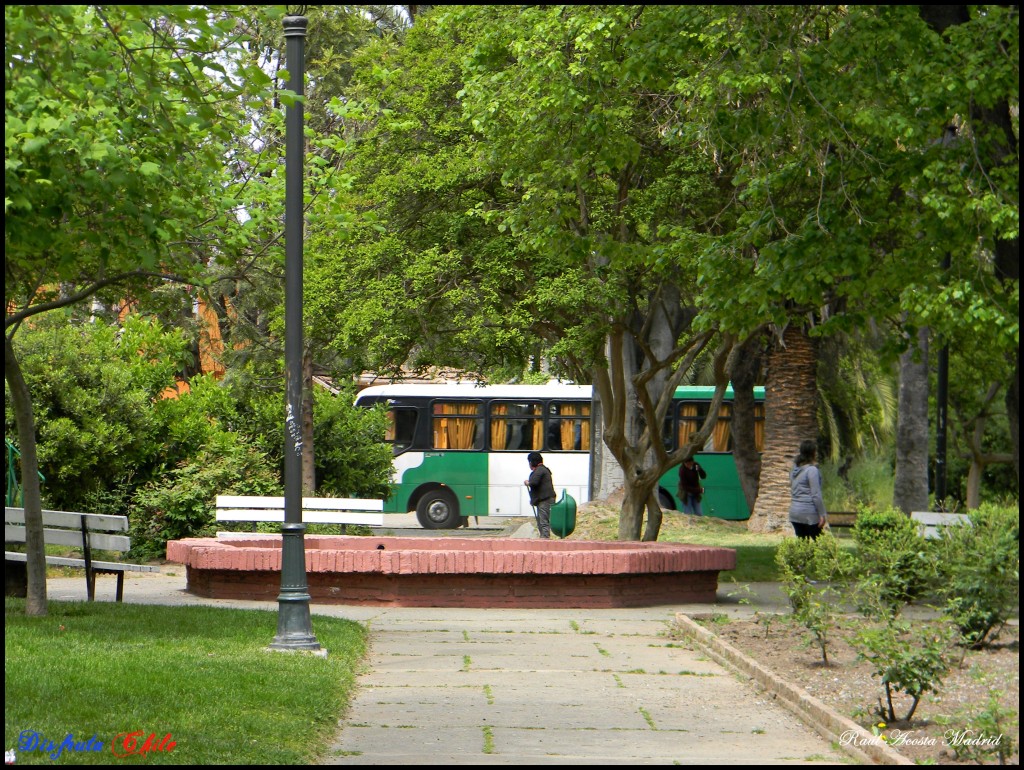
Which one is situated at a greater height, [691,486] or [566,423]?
[566,423]

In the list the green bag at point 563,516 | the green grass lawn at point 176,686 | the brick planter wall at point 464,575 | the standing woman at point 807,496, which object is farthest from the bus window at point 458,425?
the green grass lawn at point 176,686

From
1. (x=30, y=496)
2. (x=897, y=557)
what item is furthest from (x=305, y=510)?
(x=897, y=557)

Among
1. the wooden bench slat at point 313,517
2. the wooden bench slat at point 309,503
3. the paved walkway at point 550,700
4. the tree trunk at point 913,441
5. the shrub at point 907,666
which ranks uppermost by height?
the tree trunk at point 913,441

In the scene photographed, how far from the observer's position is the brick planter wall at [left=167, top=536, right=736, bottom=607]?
46.3 ft

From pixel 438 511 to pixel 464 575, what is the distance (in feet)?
53.1

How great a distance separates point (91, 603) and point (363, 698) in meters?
5.00

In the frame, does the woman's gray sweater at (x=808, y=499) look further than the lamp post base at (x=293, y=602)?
Yes

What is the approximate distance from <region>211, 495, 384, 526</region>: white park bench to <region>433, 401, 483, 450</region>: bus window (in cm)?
1122

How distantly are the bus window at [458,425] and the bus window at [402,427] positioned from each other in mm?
565

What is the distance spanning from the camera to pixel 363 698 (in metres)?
8.71

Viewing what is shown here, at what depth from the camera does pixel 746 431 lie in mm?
30141

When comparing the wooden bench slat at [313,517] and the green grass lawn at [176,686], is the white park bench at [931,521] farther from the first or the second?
the wooden bench slat at [313,517]

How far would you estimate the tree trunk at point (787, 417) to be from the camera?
26.9m

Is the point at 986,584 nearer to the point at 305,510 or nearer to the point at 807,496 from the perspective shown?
the point at 807,496
